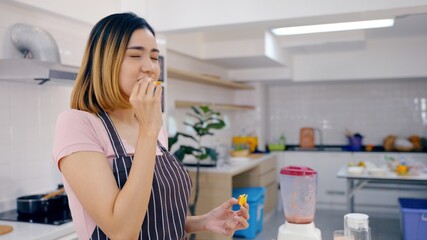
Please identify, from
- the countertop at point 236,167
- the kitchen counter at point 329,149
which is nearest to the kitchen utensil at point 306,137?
the kitchen counter at point 329,149

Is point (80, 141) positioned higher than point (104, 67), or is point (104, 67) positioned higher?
point (104, 67)

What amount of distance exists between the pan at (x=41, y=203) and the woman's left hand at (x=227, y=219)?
148cm

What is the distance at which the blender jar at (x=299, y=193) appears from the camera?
4.71 feet

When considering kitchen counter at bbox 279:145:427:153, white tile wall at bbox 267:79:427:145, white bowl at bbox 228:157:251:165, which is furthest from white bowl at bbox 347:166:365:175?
white tile wall at bbox 267:79:427:145

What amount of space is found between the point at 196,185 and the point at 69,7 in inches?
84.6

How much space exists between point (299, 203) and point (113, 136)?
71 cm

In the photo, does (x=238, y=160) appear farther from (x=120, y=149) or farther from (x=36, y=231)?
(x=120, y=149)

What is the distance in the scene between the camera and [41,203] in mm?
2498

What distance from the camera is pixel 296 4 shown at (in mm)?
3020

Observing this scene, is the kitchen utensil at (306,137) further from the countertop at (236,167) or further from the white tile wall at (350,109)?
the countertop at (236,167)

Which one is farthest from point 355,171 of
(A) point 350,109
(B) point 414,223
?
(A) point 350,109

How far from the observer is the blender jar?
1437 millimetres

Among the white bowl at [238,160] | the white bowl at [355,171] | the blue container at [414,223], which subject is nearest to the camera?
the blue container at [414,223]

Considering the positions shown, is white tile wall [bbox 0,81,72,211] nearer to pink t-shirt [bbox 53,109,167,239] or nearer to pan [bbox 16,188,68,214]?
pan [bbox 16,188,68,214]
